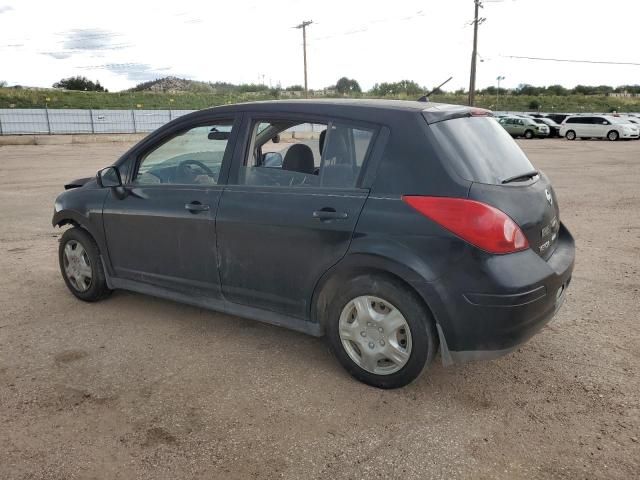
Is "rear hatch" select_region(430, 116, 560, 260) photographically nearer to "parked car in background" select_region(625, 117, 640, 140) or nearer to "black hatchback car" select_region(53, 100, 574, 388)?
"black hatchback car" select_region(53, 100, 574, 388)

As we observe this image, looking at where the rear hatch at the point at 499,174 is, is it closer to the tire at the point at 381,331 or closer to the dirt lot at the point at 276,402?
the tire at the point at 381,331

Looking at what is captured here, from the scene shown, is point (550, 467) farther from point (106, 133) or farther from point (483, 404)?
point (106, 133)

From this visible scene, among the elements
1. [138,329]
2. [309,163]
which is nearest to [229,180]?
[309,163]

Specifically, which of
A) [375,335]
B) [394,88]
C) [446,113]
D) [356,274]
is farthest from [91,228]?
[394,88]

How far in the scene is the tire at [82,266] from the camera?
15.2 ft

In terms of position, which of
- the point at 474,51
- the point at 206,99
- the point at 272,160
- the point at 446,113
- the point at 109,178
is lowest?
the point at 109,178

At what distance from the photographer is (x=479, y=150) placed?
3176 mm

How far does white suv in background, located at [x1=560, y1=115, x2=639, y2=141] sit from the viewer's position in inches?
1231

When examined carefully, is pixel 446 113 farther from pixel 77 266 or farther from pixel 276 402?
pixel 77 266

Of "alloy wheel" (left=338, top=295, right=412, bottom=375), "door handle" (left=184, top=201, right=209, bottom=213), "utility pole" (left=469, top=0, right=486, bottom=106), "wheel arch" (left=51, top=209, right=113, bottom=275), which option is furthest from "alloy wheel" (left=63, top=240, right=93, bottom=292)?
"utility pole" (left=469, top=0, right=486, bottom=106)

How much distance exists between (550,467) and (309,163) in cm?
221

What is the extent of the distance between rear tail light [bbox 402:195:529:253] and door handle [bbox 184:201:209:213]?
158cm

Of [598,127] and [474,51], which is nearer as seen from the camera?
[598,127]

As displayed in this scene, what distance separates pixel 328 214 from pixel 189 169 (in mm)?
1388
